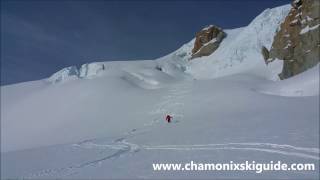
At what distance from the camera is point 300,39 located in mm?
67812

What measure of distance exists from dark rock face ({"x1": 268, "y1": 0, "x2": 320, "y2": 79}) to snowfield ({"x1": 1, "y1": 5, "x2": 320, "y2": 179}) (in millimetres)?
7398

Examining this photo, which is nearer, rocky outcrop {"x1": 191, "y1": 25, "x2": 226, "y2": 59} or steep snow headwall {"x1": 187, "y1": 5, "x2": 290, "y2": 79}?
steep snow headwall {"x1": 187, "y1": 5, "x2": 290, "y2": 79}

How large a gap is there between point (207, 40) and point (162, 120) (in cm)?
8062

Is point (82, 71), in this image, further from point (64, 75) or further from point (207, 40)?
point (207, 40)

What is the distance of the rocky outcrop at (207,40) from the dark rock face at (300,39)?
101 ft

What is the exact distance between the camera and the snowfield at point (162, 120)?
13905 mm

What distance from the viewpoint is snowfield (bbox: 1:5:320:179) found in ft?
45.6

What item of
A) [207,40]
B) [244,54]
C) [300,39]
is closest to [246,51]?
[244,54]

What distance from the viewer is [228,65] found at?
9406 cm

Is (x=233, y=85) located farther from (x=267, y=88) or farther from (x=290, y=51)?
(x=290, y=51)

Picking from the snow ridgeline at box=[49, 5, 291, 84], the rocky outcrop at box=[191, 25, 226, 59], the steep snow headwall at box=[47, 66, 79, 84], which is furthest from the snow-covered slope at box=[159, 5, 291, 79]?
the steep snow headwall at box=[47, 66, 79, 84]

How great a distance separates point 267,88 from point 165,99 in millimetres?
11353

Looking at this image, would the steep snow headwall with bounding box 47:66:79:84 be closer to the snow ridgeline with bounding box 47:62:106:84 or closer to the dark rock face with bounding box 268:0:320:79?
the snow ridgeline with bounding box 47:62:106:84

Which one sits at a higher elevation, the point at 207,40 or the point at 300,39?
the point at 207,40
